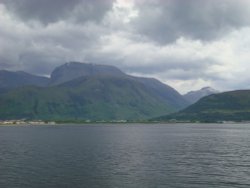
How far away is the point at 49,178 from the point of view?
294ft

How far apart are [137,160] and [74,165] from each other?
22335 mm

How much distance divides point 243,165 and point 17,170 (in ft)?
213

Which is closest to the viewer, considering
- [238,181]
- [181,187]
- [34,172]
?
[181,187]

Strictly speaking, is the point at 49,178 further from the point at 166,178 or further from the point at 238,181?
the point at 238,181

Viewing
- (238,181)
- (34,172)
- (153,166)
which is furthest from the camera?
(153,166)

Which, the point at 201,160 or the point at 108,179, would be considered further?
the point at 201,160

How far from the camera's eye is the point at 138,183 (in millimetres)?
83062

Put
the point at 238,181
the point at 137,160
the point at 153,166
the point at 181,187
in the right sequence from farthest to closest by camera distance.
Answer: the point at 137,160 → the point at 153,166 → the point at 238,181 → the point at 181,187

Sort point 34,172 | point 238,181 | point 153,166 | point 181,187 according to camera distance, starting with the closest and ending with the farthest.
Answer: point 181,187 < point 238,181 < point 34,172 < point 153,166

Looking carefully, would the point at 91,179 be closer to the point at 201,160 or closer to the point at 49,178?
the point at 49,178

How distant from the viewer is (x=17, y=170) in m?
102

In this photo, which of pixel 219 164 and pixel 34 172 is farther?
pixel 219 164

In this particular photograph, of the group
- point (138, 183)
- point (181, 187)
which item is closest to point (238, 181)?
point (181, 187)

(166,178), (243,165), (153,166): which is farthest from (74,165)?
(243,165)
